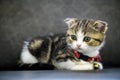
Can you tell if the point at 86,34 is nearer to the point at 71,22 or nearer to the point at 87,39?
the point at 87,39

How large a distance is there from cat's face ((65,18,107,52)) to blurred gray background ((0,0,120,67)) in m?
0.14

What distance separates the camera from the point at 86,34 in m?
1.79

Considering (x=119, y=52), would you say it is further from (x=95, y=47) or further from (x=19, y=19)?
(x=19, y=19)

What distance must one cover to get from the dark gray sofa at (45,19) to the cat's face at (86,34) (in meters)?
0.14

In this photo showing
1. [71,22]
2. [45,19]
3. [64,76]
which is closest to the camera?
[64,76]

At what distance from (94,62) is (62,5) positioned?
47cm

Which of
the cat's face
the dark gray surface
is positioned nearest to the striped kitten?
the cat's face

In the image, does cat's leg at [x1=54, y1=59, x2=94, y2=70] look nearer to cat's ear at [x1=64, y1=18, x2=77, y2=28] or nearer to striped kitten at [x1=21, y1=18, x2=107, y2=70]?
striped kitten at [x1=21, y1=18, x2=107, y2=70]

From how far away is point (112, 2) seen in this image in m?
2.01

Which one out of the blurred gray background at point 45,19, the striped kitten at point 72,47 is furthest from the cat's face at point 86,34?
the blurred gray background at point 45,19

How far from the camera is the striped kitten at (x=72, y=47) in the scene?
1.76 m

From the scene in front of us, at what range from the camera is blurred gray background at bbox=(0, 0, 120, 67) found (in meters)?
1.98

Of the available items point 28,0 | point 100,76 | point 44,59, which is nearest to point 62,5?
point 28,0

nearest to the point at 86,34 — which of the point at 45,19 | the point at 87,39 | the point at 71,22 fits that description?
the point at 87,39
